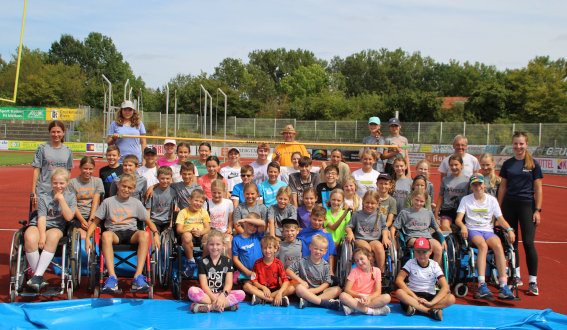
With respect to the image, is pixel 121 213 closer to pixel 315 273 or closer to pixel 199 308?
pixel 199 308

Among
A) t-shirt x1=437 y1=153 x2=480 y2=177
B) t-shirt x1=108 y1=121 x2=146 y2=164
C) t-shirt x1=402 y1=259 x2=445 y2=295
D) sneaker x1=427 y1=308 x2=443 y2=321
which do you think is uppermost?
t-shirt x1=108 y1=121 x2=146 y2=164

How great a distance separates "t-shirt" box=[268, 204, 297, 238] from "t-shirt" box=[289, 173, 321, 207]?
0.57 metres

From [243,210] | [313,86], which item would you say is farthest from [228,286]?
[313,86]

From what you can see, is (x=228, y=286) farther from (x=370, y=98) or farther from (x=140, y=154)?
(x=370, y=98)

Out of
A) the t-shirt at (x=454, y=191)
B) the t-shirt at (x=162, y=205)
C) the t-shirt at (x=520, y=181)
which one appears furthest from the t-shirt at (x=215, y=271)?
the t-shirt at (x=520, y=181)

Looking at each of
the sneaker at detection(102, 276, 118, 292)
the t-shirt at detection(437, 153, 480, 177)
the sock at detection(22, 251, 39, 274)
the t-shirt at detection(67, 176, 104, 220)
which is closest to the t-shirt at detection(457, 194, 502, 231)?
the t-shirt at detection(437, 153, 480, 177)

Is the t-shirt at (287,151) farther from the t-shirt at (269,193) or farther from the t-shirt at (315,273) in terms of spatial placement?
the t-shirt at (315,273)

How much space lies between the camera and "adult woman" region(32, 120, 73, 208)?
545cm

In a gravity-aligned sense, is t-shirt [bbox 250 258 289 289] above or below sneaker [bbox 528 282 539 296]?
above

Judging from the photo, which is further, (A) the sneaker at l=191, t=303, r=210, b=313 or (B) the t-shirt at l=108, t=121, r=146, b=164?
(B) the t-shirt at l=108, t=121, r=146, b=164

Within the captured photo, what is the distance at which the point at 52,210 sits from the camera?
4898 mm

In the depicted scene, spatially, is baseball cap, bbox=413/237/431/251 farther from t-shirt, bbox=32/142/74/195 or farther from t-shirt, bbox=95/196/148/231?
t-shirt, bbox=32/142/74/195

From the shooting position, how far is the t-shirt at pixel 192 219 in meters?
5.23

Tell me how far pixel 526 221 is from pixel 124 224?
481 cm
